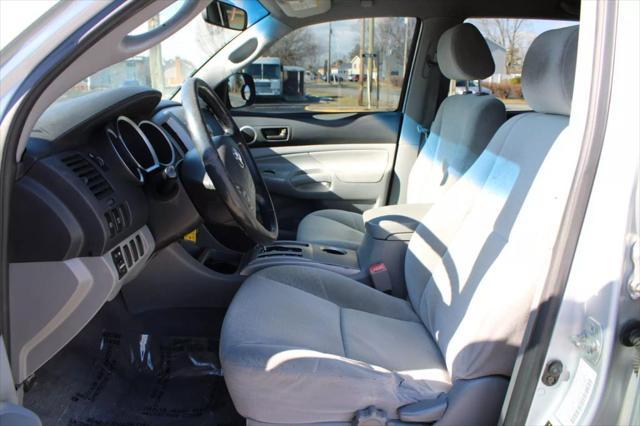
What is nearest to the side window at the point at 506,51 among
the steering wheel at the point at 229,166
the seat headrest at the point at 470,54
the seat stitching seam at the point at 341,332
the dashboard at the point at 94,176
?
the seat headrest at the point at 470,54

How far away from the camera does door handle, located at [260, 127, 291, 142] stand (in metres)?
3.21

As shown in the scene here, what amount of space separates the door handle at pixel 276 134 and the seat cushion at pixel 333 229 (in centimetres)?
55

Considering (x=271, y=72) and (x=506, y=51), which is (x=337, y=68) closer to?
(x=271, y=72)

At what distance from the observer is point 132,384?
1830 mm

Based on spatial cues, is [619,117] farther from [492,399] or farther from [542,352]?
[492,399]

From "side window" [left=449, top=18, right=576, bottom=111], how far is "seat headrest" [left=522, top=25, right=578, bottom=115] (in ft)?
3.59

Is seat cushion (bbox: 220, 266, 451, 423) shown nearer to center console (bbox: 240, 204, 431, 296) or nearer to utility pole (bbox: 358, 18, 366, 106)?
center console (bbox: 240, 204, 431, 296)

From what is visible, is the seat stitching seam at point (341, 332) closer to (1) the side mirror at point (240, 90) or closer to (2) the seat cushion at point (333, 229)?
(2) the seat cushion at point (333, 229)

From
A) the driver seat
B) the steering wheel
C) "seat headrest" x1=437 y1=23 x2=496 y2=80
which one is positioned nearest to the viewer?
the driver seat

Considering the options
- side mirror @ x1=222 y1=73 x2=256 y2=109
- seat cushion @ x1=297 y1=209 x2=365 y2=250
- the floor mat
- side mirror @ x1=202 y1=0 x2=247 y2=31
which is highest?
side mirror @ x1=202 y1=0 x2=247 y2=31

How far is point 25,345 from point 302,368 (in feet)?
1.88

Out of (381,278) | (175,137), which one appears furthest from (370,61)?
(175,137)

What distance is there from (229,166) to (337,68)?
174 cm

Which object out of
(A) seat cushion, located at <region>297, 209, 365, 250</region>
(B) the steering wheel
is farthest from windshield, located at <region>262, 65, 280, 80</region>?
(B) the steering wheel
